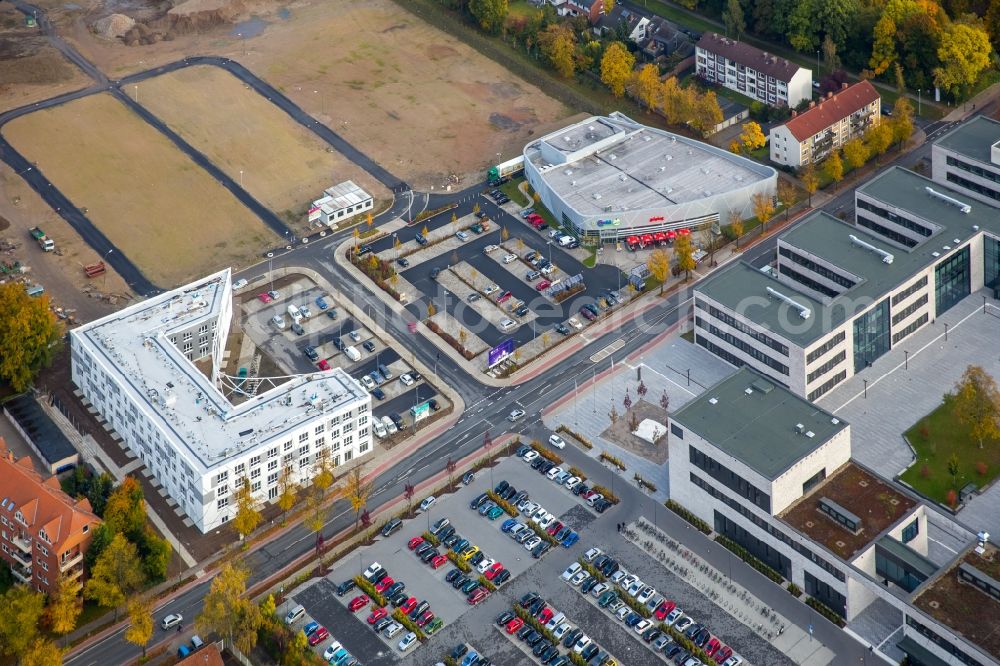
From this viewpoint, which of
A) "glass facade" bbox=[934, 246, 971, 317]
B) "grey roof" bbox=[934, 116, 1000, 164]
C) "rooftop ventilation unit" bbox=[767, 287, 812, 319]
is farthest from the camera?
"grey roof" bbox=[934, 116, 1000, 164]

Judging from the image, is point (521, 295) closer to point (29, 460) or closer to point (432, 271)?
point (432, 271)

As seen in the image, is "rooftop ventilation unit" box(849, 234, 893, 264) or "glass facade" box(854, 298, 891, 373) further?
"rooftop ventilation unit" box(849, 234, 893, 264)

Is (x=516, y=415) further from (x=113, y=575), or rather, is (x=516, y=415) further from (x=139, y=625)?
(x=139, y=625)

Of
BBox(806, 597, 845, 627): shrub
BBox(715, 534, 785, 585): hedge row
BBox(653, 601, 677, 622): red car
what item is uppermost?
BBox(806, 597, 845, 627): shrub

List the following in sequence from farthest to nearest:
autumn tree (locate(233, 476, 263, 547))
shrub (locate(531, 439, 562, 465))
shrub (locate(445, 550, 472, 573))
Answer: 1. shrub (locate(531, 439, 562, 465))
2. autumn tree (locate(233, 476, 263, 547))
3. shrub (locate(445, 550, 472, 573))

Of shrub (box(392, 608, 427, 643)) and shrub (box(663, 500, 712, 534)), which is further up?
shrub (box(663, 500, 712, 534))

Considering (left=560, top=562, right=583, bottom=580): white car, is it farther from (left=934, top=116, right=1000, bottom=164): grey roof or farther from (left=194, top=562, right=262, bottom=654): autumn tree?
(left=934, top=116, right=1000, bottom=164): grey roof

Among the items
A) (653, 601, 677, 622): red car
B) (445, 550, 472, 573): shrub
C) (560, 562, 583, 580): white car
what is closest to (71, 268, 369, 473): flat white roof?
(445, 550, 472, 573): shrub

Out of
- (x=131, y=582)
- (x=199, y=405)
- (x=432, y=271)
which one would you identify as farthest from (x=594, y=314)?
(x=131, y=582)
